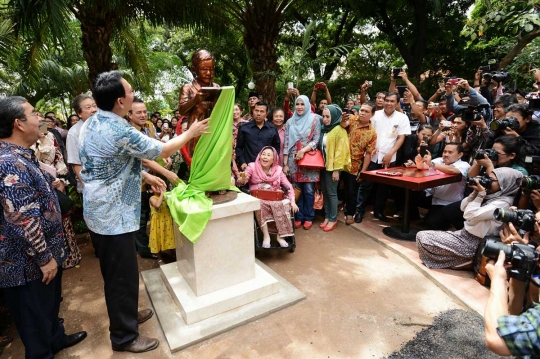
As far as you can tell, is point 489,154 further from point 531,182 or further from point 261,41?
point 261,41

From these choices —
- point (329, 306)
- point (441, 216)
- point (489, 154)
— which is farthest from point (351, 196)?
point (329, 306)

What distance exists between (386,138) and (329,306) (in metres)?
2.82

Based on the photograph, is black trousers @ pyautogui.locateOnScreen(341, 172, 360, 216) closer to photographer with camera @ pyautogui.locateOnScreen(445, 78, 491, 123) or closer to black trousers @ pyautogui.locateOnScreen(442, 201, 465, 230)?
black trousers @ pyautogui.locateOnScreen(442, 201, 465, 230)

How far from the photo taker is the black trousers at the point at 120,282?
224 cm

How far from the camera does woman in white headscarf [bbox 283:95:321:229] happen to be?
4645 millimetres

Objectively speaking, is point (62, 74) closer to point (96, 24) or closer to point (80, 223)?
point (96, 24)

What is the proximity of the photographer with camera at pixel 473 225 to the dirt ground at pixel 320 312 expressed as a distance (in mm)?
313

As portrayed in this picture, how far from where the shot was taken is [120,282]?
231 centimetres

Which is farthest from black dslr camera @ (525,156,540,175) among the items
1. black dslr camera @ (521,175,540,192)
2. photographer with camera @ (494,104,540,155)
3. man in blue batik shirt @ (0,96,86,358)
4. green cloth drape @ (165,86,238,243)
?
man in blue batik shirt @ (0,96,86,358)

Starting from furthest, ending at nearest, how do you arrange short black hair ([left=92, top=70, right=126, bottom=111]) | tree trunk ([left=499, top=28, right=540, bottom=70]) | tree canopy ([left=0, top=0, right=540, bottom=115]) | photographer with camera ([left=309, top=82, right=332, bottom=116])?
1. tree trunk ([left=499, top=28, right=540, bottom=70])
2. photographer with camera ([left=309, top=82, right=332, bottom=116])
3. tree canopy ([left=0, top=0, right=540, bottom=115])
4. short black hair ([left=92, top=70, right=126, bottom=111])

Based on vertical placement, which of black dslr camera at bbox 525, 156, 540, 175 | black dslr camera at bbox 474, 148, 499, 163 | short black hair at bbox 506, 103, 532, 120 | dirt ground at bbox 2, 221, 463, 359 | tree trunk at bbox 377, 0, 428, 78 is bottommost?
dirt ground at bbox 2, 221, 463, 359

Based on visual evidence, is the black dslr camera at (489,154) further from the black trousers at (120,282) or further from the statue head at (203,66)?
the black trousers at (120,282)

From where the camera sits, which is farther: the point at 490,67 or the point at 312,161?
the point at 490,67

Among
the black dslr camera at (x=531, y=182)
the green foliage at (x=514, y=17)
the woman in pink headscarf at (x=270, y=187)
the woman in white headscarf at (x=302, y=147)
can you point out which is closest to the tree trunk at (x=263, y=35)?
the woman in white headscarf at (x=302, y=147)
